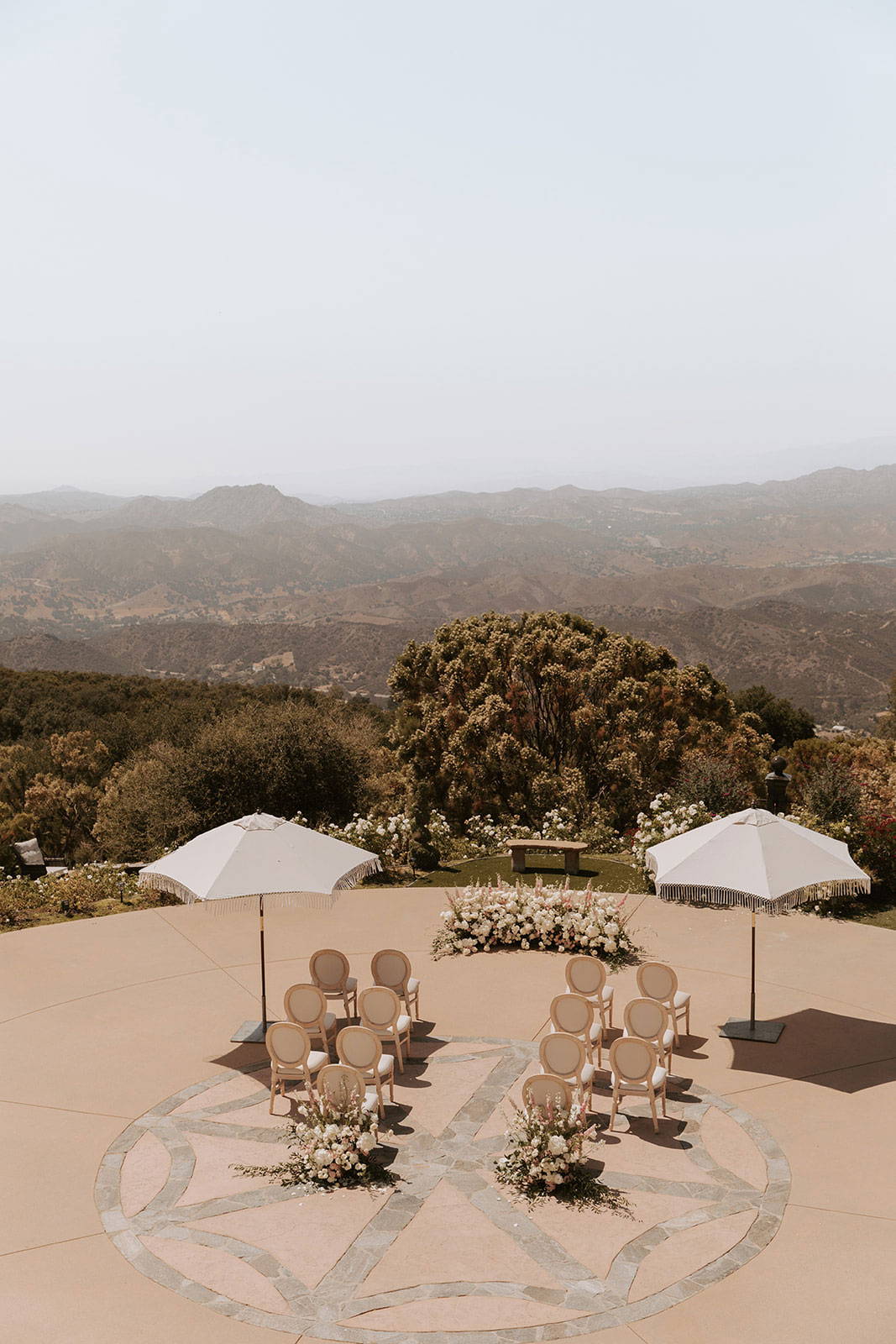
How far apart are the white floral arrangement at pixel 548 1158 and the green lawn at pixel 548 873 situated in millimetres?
8263

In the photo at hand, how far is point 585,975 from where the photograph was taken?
33.1ft

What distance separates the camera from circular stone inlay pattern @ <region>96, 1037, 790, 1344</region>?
6184 mm

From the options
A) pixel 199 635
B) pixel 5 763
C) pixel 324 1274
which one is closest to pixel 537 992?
pixel 324 1274

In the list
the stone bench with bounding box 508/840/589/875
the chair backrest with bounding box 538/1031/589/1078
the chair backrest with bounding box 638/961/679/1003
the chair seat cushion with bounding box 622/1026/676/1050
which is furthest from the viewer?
the stone bench with bounding box 508/840/589/875

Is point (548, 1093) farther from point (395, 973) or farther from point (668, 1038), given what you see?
point (395, 973)

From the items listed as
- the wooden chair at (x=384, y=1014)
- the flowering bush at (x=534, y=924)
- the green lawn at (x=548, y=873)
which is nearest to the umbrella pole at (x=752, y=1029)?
the flowering bush at (x=534, y=924)

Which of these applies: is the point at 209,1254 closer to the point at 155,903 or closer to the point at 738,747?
the point at 155,903

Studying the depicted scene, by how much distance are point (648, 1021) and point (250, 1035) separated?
391 cm

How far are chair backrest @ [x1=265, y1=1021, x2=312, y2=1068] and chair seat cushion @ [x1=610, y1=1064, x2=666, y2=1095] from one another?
2552mm

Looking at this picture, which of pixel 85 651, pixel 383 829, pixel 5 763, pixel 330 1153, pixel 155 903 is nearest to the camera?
pixel 330 1153

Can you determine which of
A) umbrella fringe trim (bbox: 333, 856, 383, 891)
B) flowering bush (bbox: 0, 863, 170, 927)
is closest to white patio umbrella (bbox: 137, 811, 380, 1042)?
umbrella fringe trim (bbox: 333, 856, 383, 891)

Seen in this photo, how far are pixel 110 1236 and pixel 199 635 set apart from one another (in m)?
197

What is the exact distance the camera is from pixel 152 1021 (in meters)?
10.7

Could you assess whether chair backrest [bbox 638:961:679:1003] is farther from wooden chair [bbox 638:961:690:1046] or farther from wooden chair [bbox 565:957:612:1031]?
wooden chair [bbox 565:957:612:1031]
